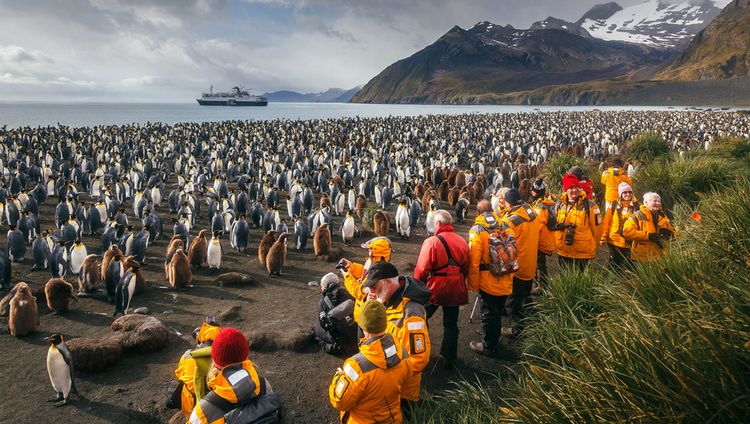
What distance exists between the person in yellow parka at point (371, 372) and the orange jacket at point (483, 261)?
2.16 m

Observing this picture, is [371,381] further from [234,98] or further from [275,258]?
[234,98]

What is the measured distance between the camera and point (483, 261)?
5102mm

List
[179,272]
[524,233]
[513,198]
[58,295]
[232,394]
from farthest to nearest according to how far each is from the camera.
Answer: [179,272] → [58,295] → [524,233] → [513,198] → [232,394]

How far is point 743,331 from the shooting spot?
2086 mm

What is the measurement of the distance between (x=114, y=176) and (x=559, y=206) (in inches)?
715

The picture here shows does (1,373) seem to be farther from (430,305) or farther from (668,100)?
(668,100)

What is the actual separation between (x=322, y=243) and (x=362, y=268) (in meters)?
5.34

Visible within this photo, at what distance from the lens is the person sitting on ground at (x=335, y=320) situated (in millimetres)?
5758

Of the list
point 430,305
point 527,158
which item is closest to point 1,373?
point 430,305

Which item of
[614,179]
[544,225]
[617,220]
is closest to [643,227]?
[617,220]

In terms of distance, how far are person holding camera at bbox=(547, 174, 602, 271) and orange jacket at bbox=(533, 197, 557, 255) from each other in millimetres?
97

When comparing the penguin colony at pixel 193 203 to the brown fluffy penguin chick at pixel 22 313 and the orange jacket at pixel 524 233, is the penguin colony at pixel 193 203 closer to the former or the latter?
the brown fluffy penguin chick at pixel 22 313

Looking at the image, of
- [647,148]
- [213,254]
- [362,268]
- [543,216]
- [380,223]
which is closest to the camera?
[362,268]

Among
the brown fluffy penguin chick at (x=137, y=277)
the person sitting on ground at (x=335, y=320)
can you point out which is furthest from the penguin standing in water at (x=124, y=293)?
the person sitting on ground at (x=335, y=320)
